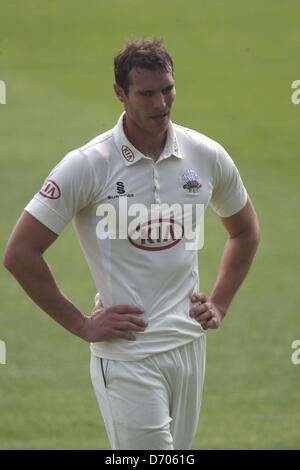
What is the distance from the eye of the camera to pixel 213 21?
22.0 meters

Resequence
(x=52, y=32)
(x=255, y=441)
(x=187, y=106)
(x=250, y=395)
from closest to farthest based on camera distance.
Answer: (x=255, y=441) → (x=250, y=395) → (x=187, y=106) → (x=52, y=32)

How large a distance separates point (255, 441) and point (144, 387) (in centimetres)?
379

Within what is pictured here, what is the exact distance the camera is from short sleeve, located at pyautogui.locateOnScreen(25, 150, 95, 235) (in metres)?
3.17

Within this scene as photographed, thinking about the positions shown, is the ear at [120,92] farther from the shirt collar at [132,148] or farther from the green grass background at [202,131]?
the green grass background at [202,131]

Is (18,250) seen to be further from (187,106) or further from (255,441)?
(187,106)

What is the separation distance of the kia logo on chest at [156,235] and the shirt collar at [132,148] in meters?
0.26

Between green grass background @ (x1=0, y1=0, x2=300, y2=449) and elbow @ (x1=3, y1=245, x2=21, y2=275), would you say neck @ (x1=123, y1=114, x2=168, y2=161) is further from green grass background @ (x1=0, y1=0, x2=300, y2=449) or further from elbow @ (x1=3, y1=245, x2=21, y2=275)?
green grass background @ (x1=0, y1=0, x2=300, y2=449)

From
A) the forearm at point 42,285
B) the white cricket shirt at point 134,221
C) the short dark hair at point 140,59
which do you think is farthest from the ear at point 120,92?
the forearm at point 42,285

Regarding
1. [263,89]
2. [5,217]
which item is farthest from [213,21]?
[5,217]

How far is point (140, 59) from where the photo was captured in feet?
10.5

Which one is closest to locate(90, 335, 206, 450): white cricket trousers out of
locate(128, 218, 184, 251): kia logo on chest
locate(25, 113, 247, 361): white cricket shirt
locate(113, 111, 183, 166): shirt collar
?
locate(25, 113, 247, 361): white cricket shirt

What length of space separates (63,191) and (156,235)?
41 cm

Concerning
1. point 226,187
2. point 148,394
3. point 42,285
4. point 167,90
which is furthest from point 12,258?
point 226,187
